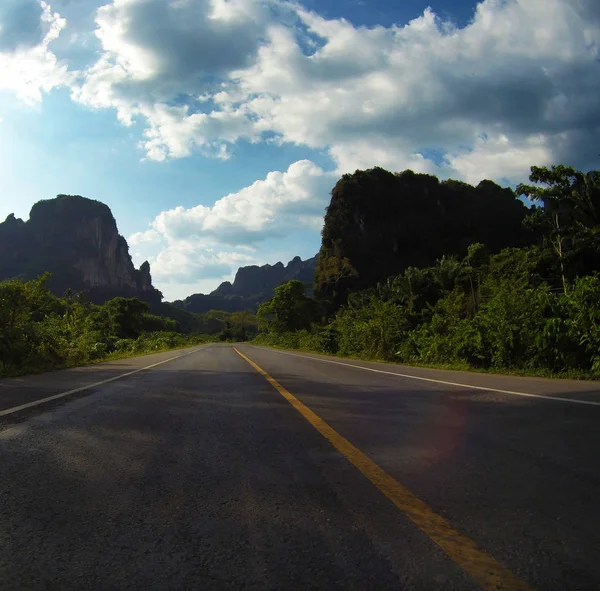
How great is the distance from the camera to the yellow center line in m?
1.90

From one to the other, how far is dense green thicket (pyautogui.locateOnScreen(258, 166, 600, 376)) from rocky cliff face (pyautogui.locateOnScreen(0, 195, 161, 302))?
12199 cm

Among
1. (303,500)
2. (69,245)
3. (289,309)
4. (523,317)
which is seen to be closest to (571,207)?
(523,317)

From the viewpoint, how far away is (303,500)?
2.84 meters

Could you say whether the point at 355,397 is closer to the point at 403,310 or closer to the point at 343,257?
the point at 403,310

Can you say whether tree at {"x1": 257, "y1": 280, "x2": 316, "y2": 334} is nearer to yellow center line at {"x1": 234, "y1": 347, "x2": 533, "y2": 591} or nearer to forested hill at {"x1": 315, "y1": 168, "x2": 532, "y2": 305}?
forested hill at {"x1": 315, "y1": 168, "x2": 532, "y2": 305}

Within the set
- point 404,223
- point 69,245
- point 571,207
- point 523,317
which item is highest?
point 69,245

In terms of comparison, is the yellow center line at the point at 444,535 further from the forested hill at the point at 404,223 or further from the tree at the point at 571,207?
the forested hill at the point at 404,223

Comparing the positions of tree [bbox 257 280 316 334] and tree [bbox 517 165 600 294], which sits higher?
tree [bbox 517 165 600 294]

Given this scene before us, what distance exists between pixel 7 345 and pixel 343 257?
8407cm

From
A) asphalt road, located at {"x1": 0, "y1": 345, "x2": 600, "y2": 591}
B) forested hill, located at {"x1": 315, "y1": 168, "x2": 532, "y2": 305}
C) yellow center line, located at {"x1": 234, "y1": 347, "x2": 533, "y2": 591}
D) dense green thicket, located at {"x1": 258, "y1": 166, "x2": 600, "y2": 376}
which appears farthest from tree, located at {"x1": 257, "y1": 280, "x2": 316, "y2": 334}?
yellow center line, located at {"x1": 234, "y1": 347, "x2": 533, "y2": 591}

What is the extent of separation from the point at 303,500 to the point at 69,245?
543ft

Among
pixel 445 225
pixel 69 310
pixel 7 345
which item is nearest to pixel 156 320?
pixel 445 225

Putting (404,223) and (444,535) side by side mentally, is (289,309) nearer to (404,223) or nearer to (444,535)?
(404,223)

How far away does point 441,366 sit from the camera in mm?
15375
